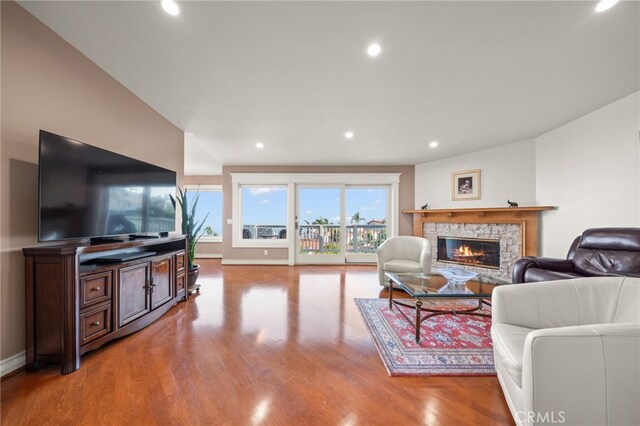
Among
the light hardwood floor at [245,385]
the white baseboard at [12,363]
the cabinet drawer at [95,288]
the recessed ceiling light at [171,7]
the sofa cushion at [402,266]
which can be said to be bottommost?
the light hardwood floor at [245,385]

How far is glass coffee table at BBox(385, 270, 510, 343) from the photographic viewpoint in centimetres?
203

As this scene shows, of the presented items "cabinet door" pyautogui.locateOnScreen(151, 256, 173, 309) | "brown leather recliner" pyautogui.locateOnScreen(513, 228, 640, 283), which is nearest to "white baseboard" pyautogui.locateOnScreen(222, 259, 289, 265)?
"cabinet door" pyautogui.locateOnScreen(151, 256, 173, 309)

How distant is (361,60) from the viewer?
1862mm

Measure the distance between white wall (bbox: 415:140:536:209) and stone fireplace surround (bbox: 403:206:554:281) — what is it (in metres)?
0.25

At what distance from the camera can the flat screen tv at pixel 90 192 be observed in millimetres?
1577

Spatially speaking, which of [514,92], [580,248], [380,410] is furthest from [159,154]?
[580,248]

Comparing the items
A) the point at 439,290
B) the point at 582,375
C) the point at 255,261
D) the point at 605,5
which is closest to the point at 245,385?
the point at 582,375

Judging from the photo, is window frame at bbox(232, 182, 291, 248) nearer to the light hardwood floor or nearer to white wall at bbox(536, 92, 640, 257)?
the light hardwood floor

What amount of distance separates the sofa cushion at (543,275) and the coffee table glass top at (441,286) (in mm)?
333

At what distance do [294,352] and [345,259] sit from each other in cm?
360

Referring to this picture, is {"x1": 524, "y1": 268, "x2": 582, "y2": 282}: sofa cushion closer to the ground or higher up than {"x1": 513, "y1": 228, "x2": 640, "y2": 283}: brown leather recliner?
closer to the ground

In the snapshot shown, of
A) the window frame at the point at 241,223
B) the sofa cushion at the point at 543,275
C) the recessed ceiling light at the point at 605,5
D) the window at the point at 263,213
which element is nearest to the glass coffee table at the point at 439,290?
the sofa cushion at the point at 543,275

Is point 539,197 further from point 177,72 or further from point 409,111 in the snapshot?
point 177,72

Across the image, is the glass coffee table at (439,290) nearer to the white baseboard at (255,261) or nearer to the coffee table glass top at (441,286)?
the coffee table glass top at (441,286)
